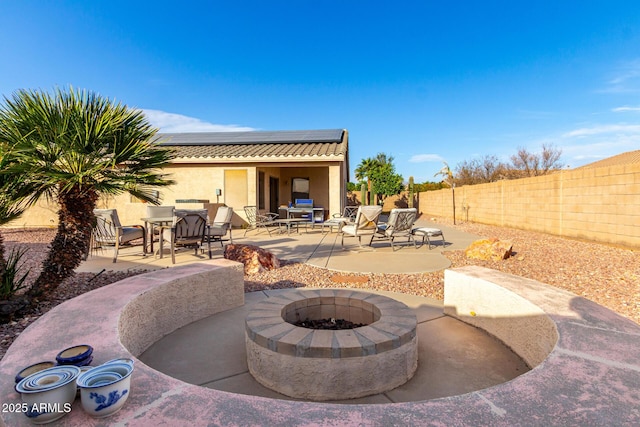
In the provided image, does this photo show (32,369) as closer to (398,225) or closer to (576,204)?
(398,225)

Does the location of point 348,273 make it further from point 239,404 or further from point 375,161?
point 375,161

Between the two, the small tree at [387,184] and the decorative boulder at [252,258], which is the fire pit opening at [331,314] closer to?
the decorative boulder at [252,258]

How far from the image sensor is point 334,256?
7.14 meters

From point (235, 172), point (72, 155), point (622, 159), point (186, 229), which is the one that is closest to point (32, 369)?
point (72, 155)

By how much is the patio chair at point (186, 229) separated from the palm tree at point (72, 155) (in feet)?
8.46

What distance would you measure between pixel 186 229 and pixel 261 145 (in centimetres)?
952


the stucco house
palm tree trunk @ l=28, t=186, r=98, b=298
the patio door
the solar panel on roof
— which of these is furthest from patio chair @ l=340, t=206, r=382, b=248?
the patio door

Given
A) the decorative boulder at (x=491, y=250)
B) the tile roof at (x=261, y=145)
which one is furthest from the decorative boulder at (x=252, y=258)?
the tile roof at (x=261, y=145)

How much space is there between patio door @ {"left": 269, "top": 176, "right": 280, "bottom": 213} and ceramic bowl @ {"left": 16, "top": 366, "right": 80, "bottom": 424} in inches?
579

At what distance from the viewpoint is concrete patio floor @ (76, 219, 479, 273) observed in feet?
19.7

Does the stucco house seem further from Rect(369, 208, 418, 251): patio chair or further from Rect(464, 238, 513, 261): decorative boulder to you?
Rect(464, 238, 513, 261): decorative boulder

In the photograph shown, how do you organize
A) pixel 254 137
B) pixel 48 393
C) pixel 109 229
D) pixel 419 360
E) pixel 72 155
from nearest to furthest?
pixel 48 393, pixel 419 360, pixel 72 155, pixel 109 229, pixel 254 137

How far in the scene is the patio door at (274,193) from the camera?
635 inches

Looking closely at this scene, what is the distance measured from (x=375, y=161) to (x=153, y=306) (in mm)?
36815
